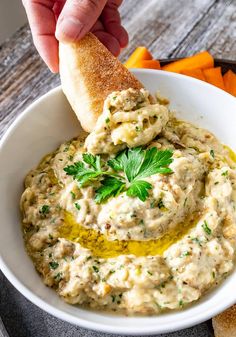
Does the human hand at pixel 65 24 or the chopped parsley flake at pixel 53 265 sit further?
the human hand at pixel 65 24

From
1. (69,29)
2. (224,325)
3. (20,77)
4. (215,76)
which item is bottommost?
(224,325)

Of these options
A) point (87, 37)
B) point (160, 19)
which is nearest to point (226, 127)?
point (87, 37)

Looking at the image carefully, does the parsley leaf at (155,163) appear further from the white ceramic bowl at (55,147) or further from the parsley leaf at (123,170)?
the white ceramic bowl at (55,147)

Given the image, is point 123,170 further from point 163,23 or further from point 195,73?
point 163,23

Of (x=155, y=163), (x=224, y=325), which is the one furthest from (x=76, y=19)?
(x=224, y=325)

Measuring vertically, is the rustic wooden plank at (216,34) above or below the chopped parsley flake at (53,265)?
below

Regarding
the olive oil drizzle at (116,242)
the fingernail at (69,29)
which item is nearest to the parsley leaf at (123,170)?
the olive oil drizzle at (116,242)
